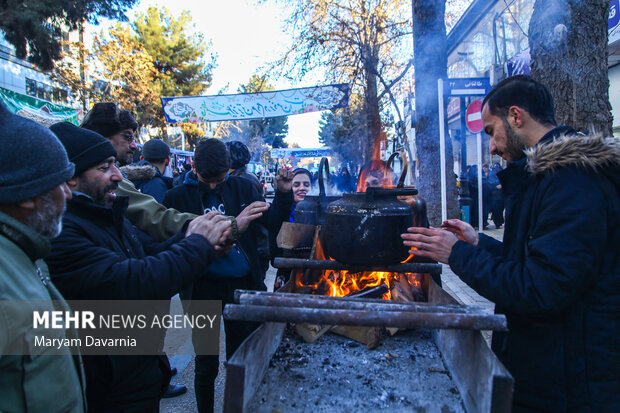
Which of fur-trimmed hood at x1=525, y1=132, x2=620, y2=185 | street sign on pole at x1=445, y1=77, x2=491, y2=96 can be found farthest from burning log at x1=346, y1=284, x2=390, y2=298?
street sign on pole at x1=445, y1=77, x2=491, y2=96

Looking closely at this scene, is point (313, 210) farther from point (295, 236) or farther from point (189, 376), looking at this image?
point (189, 376)

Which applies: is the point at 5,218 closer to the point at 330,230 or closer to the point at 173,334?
the point at 330,230

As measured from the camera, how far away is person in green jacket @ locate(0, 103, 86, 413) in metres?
1.02

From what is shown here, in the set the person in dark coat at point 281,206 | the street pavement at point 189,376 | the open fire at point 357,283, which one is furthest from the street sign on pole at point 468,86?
the person in dark coat at point 281,206

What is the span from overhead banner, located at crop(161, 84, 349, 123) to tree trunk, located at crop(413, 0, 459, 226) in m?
3.15

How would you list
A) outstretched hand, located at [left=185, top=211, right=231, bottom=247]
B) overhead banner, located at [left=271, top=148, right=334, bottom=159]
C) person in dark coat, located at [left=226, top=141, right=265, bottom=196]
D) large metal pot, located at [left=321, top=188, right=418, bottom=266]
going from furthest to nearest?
overhead banner, located at [left=271, top=148, right=334, bottom=159] < person in dark coat, located at [left=226, top=141, right=265, bottom=196] < large metal pot, located at [left=321, top=188, right=418, bottom=266] < outstretched hand, located at [left=185, top=211, right=231, bottom=247]

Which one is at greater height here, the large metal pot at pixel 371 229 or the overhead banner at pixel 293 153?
the overhead banner at pixel 293 153

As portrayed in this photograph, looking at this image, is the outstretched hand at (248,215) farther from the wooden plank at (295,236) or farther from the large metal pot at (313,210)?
the large metal pot at (313,210)

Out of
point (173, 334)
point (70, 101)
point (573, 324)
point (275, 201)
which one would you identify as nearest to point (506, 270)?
point (573, 324)

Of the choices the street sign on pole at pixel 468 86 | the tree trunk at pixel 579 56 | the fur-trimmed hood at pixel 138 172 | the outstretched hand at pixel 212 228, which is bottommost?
the outstretched hand at pixel 212 228

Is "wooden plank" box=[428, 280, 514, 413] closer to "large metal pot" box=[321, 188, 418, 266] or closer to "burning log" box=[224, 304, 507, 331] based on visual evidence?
"burning log" box=[224, 304, 507, 331]

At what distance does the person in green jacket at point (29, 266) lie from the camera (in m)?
1.02

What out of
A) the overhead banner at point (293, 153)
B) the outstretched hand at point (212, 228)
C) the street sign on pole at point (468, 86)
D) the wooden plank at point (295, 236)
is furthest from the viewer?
the overhead banner at point (293, 153)

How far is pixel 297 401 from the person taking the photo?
5.89ft
